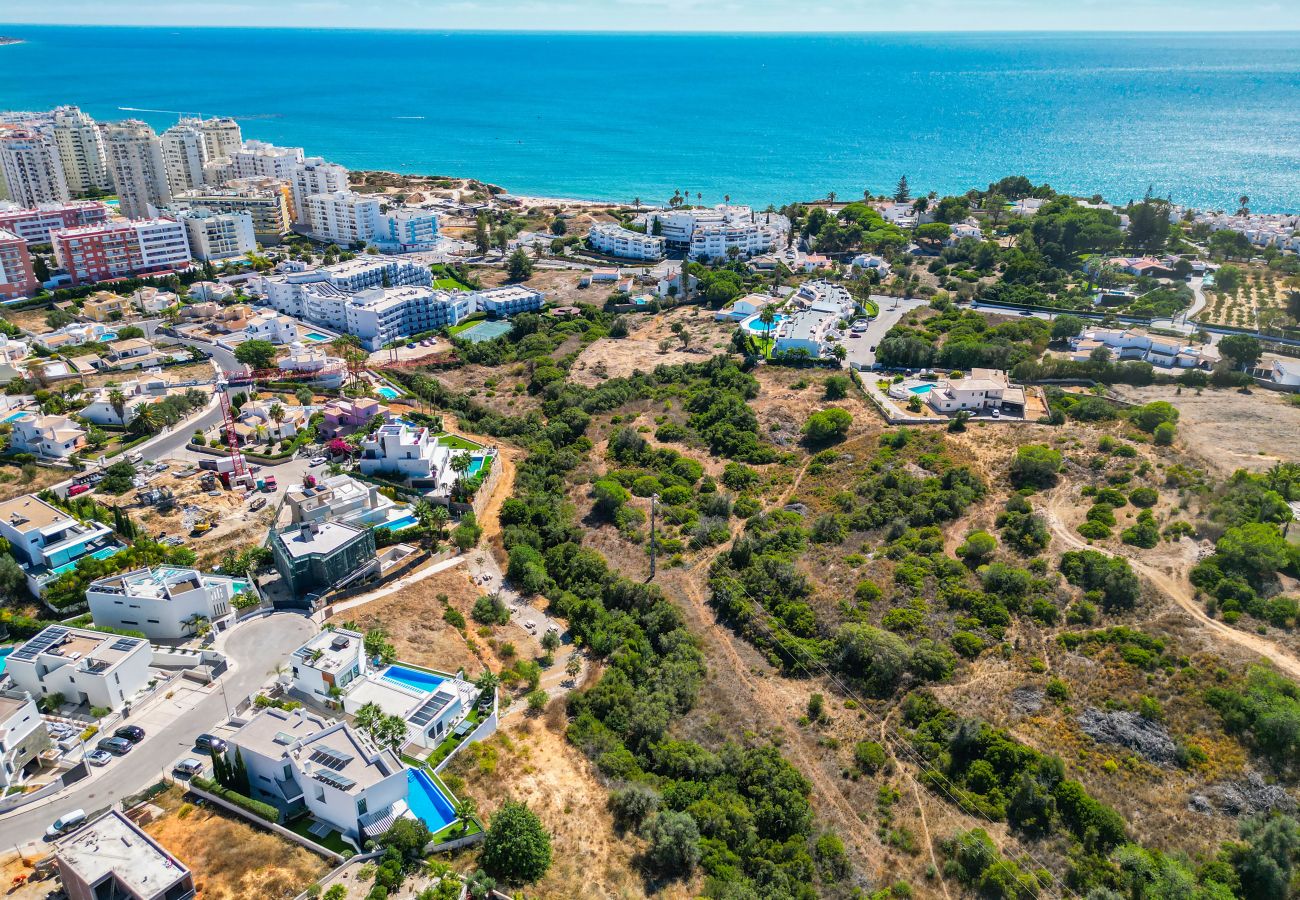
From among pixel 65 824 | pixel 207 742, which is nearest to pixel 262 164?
pixel 207 742

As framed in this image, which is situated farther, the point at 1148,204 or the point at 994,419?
the point at 1148,204

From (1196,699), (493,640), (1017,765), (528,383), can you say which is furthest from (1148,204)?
(493,640)

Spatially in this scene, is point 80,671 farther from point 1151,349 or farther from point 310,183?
point 310,183

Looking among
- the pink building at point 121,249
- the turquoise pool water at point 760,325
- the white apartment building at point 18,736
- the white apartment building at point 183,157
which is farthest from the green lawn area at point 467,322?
the white apartment building at point 183,157

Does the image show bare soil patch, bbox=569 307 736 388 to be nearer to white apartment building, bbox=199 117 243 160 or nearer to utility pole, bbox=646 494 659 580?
utility pole, bbox=646 494 659 580

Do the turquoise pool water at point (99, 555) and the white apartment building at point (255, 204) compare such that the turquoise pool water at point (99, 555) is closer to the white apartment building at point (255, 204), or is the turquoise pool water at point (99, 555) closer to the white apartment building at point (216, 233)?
the white apartment building at point (216, 233)

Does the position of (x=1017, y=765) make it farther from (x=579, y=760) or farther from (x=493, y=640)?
(x=493, y=640)
